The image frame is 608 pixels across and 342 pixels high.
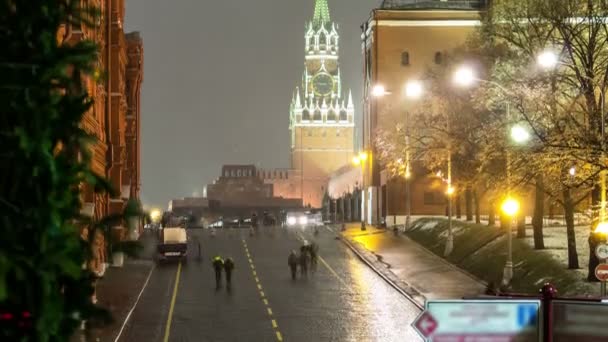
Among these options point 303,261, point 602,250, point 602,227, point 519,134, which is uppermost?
point 519,134

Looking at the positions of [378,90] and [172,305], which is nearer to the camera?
[172,305]

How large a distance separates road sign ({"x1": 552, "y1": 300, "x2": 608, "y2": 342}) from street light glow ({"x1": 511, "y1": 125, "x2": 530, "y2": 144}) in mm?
27311

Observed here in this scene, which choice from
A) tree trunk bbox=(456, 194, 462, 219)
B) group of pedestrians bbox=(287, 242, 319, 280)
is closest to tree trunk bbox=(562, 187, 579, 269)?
group of pedestrians bbox=(287, 242, 319, 280)

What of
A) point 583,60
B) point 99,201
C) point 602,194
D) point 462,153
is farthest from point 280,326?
point 462,153

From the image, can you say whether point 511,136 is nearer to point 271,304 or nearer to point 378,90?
point 271,304

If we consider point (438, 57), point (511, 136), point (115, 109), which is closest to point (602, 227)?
point (511, 136)

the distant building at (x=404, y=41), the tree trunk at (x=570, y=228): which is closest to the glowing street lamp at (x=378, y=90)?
the distant building at (x=404, y=41)

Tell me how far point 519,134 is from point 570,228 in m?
4.71

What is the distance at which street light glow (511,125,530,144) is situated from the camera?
39.8 m

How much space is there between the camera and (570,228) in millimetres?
42594

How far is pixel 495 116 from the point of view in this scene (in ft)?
179

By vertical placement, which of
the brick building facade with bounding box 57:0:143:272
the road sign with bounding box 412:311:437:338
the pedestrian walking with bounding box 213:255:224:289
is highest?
the brick building facade with bounding box 57:0:143:272

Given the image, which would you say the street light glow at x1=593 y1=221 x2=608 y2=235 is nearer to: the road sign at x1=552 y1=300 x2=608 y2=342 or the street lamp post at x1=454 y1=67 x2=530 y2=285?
the street lamp post at x1=454 y1=67 x2=530 y2=285

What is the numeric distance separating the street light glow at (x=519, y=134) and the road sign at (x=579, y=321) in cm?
2731
